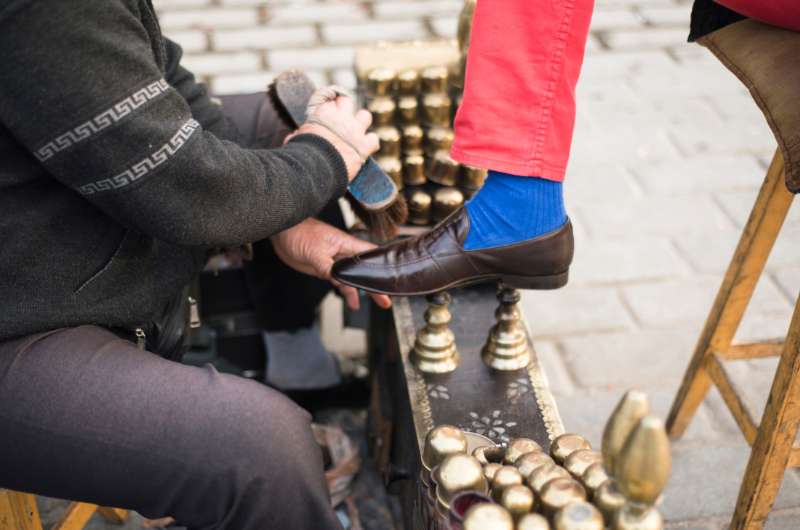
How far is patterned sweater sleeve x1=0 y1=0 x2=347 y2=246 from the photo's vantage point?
101 cm

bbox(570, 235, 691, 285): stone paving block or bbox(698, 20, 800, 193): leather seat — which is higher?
bbox(698, 20, 800, 193): leather seat

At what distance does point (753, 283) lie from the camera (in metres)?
1.72

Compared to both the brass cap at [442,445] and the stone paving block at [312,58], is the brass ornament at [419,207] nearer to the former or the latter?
Result: the brass cap at [442,445]

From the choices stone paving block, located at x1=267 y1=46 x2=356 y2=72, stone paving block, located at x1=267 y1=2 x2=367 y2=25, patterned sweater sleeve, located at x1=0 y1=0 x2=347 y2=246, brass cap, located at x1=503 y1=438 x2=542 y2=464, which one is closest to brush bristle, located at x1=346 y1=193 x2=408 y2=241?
patterned sweater sleeve, located at x1=0 y1=0 x2=347 y2=246

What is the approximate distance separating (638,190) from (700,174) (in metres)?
0.24

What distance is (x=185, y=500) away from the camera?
1153mm

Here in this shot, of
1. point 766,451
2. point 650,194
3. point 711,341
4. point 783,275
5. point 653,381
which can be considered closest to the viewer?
point 766,451

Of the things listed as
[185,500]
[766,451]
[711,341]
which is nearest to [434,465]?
[185,500]

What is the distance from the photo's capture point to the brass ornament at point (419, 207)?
1.73 m

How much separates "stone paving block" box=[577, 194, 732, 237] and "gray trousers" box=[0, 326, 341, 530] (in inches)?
67.7

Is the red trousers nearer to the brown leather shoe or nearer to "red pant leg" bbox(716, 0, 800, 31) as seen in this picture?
"red pant leg" bbox(716, 0, 800, 31)

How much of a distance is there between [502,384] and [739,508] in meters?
0.49

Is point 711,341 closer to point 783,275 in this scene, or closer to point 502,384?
point 502,384

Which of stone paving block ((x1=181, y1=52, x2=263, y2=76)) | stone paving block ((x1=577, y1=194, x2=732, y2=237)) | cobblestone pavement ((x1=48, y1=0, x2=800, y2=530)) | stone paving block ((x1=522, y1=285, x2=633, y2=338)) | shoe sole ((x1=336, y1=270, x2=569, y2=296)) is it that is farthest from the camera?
stone paving block ((x1=181, y1=52, x2=263, y2=76))
